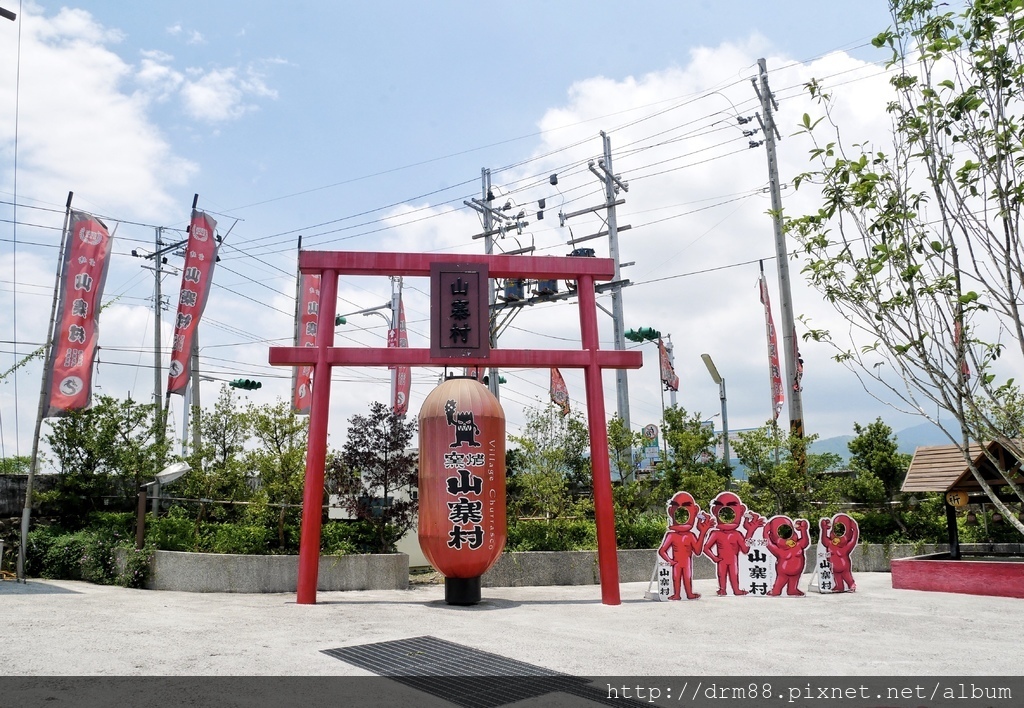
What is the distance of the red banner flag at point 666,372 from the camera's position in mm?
28688

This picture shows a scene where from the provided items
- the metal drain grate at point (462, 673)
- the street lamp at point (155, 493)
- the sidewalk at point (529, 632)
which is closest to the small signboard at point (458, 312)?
the sidewalk at point (529, 632)

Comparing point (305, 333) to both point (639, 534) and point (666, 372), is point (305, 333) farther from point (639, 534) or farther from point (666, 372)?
point (666, 372)

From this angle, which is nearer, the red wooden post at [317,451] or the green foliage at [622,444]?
the red wooden post at [317,451]

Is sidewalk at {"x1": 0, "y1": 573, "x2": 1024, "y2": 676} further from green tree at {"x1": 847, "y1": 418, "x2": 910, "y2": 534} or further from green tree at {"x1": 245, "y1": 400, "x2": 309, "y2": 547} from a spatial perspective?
green tree at {"x1": 847, "y1": 418, "x2": 910, "y2": 534}

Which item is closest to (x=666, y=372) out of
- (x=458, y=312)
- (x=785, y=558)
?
(x=785, y=558)

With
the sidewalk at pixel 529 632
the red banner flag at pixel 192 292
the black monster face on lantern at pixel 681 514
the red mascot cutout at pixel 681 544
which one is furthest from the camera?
the red banner flag at pixel 192 292

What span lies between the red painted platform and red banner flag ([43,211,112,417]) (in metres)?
16.8

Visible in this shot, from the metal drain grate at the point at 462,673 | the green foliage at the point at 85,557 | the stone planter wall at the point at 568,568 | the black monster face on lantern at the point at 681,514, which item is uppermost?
the black monster face on lantern at the point at 681,514

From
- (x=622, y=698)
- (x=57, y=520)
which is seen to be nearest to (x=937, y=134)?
(x=622, y=698)

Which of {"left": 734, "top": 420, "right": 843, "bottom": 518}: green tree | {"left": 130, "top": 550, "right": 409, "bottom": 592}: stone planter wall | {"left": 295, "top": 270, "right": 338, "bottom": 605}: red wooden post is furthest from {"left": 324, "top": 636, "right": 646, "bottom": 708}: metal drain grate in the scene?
{"left": 734, "top": 420, "right": 843, "bottom": 518}: green tree

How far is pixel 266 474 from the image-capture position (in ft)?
51.7

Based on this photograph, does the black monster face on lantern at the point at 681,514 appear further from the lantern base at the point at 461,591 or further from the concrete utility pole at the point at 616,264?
the concrete utility pole at the point at 616,264

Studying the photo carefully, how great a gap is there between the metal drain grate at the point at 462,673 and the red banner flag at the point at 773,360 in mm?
14133

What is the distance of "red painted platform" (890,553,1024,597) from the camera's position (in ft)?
46.8
